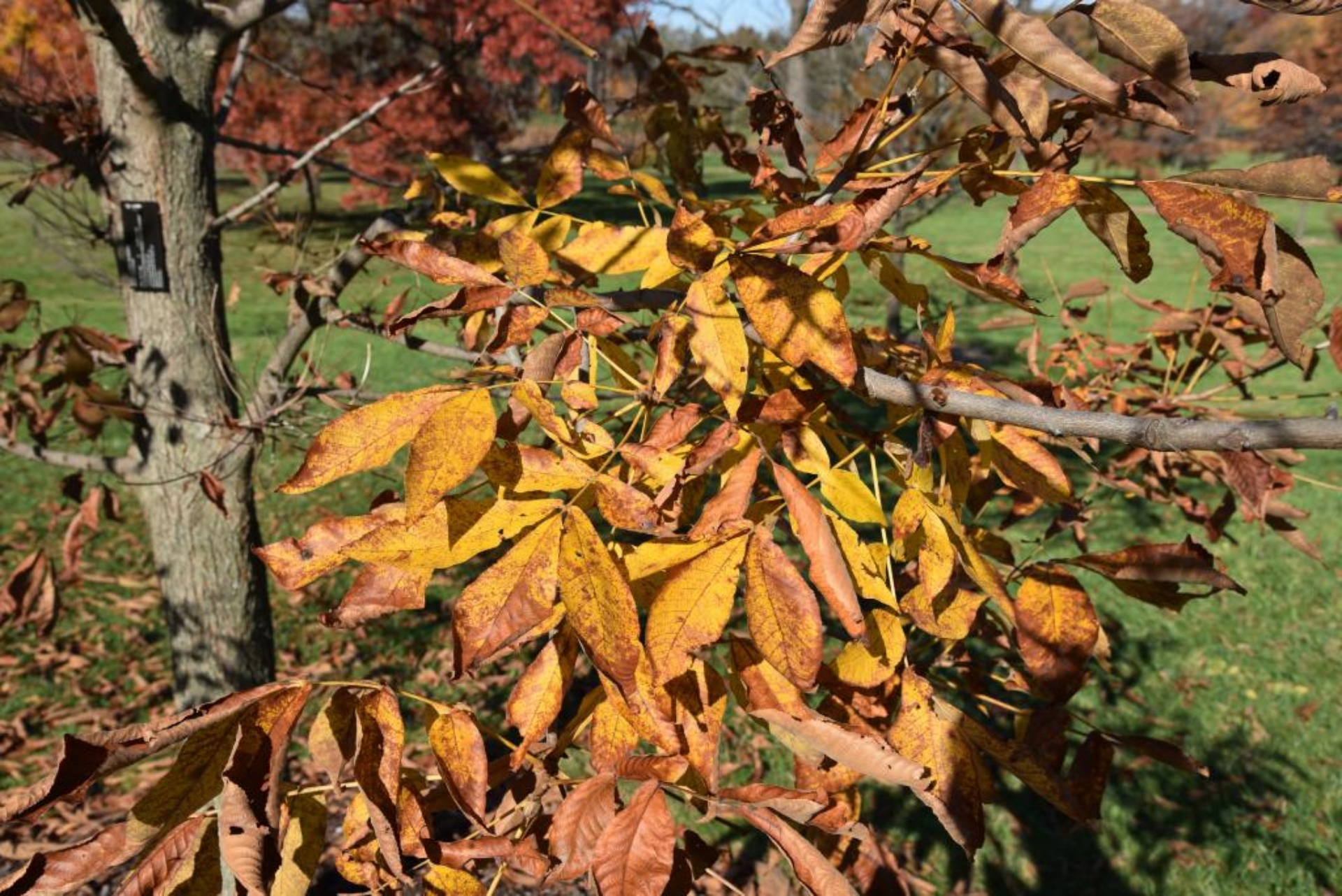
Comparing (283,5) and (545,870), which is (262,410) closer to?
(283,5)

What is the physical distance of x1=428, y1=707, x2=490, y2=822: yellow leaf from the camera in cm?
81

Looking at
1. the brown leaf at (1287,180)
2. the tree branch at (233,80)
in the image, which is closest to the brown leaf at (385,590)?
the brown leaf at (1287,180)

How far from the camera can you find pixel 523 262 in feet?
2.93

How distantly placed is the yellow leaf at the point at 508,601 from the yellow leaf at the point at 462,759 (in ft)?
0.53

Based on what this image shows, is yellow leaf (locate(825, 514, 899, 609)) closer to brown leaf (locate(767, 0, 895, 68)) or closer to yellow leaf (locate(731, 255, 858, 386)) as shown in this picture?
yellow leaf (locate(731, 255, 858, 386))

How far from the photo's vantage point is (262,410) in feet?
7.43

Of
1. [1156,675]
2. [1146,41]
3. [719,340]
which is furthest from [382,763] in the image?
[1156,675]

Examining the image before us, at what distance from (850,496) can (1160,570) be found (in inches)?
13.8

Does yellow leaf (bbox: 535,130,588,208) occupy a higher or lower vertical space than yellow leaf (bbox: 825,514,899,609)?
higher

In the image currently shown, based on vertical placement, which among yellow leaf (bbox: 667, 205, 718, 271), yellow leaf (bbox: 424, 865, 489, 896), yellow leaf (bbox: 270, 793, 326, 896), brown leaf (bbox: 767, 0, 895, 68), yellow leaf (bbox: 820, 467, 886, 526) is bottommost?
yellow leaf (bbox: 424, 865, 489, 896)

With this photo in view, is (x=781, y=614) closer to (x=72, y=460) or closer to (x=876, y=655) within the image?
(x=876, y=655)

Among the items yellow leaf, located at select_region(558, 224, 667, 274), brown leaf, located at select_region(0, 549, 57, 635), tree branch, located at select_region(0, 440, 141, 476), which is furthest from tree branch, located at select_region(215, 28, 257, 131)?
yellow leaf, located at select_region(558, 224, 667, 274)

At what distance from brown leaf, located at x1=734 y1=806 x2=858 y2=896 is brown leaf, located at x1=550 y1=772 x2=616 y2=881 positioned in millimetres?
138

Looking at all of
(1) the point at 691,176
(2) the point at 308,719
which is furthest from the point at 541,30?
(1) the point at 691,176
